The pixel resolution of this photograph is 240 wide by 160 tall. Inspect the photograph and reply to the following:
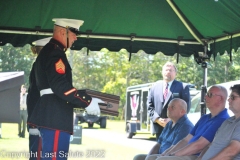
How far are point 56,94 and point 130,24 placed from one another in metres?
2.69

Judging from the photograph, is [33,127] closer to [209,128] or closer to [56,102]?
[56,102]

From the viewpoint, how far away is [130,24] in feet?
21.0

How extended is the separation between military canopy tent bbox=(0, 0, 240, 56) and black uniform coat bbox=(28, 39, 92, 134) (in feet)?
7.04

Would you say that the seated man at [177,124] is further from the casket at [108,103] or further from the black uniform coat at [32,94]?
the black uniform coat at [32,94]

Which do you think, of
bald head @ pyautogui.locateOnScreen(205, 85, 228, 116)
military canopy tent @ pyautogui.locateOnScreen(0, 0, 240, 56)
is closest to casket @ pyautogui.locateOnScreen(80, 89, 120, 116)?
bald head @ pyautogui.locateOnScreen(205, 85, 228, 116)

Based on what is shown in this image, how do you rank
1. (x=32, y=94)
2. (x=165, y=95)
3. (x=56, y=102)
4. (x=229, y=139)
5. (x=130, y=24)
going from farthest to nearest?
(x=165, y=95) < (x=130, y=24) < (x=32, y=94) < (x=229, y=139) < (x=56, y=102)

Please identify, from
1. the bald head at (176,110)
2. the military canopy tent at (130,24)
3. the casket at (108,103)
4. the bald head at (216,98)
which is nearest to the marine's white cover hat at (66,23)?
the casket at (108,103)

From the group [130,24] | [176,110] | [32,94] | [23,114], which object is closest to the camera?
[32,94]

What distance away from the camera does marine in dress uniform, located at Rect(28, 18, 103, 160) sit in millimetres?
3902

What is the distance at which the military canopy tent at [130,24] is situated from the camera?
6.04m

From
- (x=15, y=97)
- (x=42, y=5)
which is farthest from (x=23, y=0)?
(x=15, y=97)

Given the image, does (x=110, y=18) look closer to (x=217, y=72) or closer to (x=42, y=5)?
(x=42, y=5)

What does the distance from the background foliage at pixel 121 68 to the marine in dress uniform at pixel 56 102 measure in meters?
28.0

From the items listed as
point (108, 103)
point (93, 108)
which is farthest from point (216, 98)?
point (93, 108)
